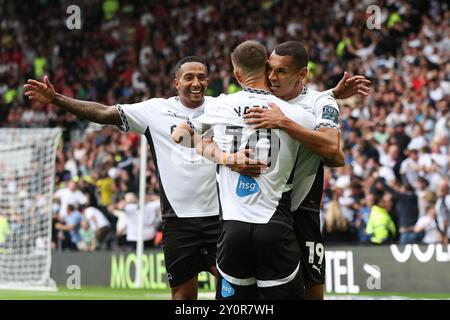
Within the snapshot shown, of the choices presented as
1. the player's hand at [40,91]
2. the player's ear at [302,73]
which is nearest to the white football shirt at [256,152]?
the player's ear at [302,73]

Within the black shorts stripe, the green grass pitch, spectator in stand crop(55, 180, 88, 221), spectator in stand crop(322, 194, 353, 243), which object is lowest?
the green grass pitch

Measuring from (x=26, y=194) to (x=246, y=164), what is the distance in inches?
518

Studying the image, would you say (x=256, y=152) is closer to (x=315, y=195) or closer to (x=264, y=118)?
(x=264, y=118)

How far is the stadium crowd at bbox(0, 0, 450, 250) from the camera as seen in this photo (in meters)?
16.3

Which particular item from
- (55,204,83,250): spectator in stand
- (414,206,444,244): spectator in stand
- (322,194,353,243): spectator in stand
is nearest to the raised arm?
(414,206,444,244): spectator in stand

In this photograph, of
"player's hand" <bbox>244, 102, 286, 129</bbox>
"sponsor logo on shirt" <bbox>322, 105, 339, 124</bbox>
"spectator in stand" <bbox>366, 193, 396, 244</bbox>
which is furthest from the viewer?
"spectator in stand" <bbox>366, 193, 396, 244</bbox>

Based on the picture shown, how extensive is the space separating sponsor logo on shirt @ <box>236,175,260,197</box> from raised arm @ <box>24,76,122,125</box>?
1931 millimetres

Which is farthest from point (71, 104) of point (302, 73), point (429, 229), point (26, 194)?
point (26, 194)

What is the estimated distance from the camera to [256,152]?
19.4 ft

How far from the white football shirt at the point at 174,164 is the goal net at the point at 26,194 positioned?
390 inches

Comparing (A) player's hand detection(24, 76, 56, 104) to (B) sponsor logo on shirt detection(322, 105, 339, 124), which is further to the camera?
(A) player's hand detection(24, 76, 56, 104)

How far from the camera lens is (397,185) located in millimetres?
16141

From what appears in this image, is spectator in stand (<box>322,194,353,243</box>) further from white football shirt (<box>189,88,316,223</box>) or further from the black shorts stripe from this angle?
white football shirt (<box>189,88,316,223</box>)

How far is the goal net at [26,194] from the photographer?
1795cm
